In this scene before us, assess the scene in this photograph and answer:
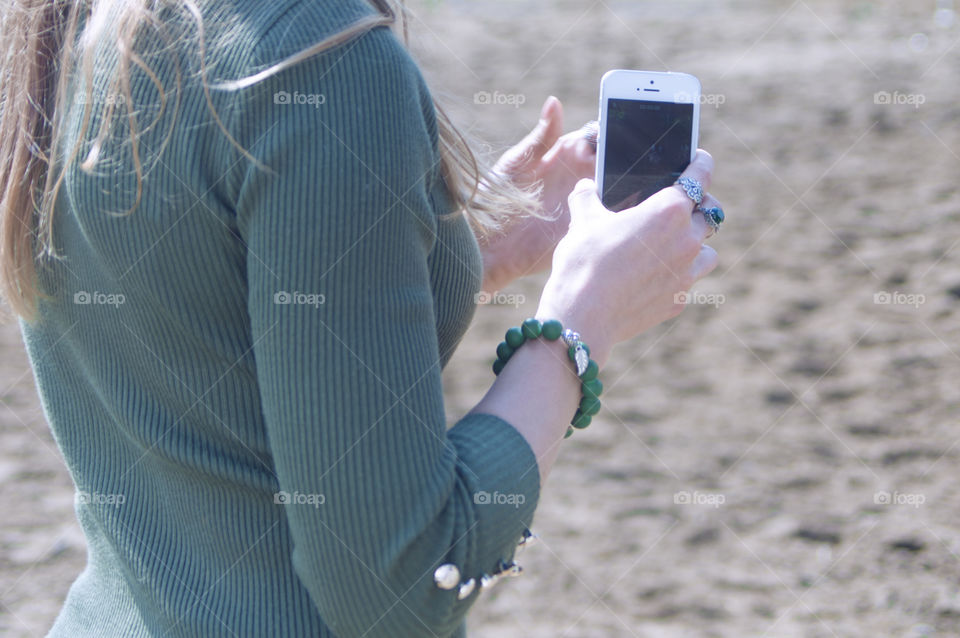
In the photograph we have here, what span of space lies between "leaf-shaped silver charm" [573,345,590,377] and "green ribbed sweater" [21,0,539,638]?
4.2 inches

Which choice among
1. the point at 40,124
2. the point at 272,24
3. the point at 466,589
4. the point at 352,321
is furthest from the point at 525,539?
the point at 40,124

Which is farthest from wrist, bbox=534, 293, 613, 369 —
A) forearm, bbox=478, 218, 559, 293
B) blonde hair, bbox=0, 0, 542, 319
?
forearm, bbox=478, 218, 559, 293

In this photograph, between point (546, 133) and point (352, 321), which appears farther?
point (546, 133)

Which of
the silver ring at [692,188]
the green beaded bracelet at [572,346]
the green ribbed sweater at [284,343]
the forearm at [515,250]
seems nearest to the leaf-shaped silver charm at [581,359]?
the green beaded bracelet at [572,346]

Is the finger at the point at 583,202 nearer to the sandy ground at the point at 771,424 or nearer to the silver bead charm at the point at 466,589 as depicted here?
the sandy ground at the point at 771,424

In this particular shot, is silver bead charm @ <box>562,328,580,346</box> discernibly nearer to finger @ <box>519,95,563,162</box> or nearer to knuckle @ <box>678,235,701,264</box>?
knuckle @ <box>678,235,701,264</box>

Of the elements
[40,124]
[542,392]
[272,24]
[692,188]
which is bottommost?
[542,392]

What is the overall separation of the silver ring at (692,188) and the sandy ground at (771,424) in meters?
0.30

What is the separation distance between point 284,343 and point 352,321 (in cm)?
6

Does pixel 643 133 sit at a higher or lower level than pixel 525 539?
higher

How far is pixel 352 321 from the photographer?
2.63 ft

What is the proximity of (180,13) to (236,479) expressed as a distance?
1.41ft

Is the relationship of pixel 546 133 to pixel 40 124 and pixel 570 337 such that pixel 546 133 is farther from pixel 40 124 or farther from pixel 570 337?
pixel 40 124

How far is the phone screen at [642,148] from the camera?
4.54 ft
